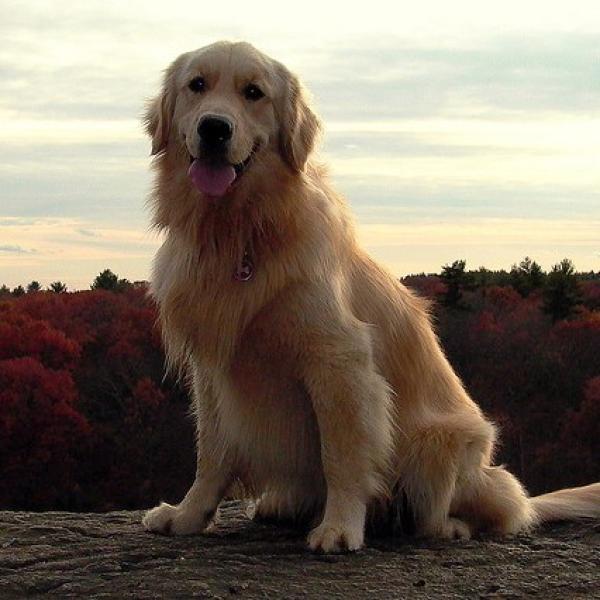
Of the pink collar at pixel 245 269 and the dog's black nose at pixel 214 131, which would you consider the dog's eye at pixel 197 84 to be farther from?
the pink collar at pixel 245 269

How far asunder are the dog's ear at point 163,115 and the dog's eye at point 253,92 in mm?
461

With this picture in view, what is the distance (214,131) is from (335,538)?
198cm

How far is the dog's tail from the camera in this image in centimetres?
574

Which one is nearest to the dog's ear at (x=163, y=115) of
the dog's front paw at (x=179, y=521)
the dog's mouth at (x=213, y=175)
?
the dog's mouth at (x=213, y=175)

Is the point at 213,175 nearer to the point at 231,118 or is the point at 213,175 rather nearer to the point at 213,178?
the point at 213,178

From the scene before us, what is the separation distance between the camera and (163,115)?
5.06m

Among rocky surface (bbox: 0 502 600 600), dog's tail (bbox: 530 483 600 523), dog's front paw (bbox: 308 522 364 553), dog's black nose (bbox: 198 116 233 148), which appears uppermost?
dog's black nose (bbox: 198 116 233 148)

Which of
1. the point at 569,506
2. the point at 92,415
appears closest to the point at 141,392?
the point at 92,415

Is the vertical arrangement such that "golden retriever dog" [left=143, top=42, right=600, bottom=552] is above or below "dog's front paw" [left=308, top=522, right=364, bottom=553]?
above

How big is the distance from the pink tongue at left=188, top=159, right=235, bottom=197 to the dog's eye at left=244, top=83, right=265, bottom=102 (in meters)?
0.39

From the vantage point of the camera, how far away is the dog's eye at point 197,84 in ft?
15.9

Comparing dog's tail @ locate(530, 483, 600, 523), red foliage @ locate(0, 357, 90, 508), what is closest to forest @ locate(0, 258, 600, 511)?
red foliage @ locate(0, 357, 90, 508)

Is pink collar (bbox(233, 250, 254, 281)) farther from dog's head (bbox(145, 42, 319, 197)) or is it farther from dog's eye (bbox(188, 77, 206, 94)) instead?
dog's eye (bbox(188, 77, 206, 94))

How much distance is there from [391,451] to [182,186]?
1678mm
